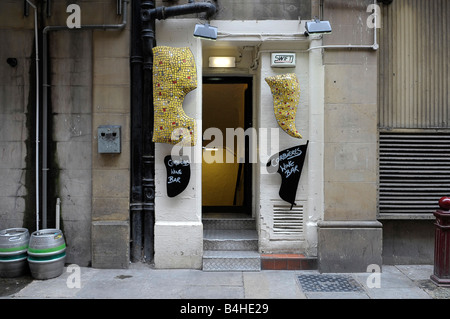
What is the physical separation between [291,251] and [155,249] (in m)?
2.55

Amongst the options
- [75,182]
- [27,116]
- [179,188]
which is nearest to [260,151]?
[179,188]

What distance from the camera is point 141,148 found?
626 centimetres

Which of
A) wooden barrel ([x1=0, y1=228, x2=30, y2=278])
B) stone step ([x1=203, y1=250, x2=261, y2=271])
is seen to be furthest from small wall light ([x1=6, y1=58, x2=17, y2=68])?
stone step ([x1=203, y1=250, x2=261, y2=271])

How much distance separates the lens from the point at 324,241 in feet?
19.9

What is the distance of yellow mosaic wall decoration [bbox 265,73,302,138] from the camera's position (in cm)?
602

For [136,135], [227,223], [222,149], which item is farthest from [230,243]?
[222,149]

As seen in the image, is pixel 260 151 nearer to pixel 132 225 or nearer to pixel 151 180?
pixel 151 180

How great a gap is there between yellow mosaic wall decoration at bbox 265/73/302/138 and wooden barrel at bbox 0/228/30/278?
4.94 meters

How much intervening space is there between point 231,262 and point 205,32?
413cm

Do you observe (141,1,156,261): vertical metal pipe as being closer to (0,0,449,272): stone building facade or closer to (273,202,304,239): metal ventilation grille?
(0,0,449,272): stone building facade

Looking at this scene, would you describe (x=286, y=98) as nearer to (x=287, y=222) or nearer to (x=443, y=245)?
(x=287, y=222)

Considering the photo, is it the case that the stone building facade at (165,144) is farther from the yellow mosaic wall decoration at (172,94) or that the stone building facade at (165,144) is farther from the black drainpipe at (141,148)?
the yellow mosaic wall decoration at (172,94)

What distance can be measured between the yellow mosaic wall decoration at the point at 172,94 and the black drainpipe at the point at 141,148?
0.39 meters

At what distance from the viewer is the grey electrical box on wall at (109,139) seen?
609 centimetres
